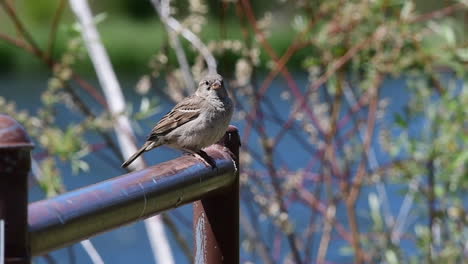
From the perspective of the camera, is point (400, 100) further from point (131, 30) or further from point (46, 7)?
point (46, 7)

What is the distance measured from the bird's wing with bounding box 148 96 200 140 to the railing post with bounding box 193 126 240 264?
1.88 meters

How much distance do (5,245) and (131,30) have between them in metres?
22.2

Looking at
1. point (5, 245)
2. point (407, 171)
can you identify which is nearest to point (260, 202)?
point (407, 171)

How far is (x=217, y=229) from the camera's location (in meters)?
1.95

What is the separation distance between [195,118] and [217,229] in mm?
1913

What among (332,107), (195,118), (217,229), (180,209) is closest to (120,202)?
(217,229)

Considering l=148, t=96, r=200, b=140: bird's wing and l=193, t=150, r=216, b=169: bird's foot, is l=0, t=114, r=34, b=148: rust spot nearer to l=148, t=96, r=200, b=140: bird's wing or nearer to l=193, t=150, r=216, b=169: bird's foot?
l=193, t=150, r=216, b=169: bird's foot

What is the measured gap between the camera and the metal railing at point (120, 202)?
118 cm

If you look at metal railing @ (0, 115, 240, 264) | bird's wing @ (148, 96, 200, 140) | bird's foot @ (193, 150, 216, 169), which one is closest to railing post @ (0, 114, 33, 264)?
metal railing @ (0, 115, 240, 264)

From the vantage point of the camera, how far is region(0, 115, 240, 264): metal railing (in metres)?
1.18

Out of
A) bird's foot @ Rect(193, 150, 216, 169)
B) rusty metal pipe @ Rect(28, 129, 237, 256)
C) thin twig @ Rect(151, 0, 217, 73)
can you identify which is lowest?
thin twig @ Rect(151, 0, 217, 73)

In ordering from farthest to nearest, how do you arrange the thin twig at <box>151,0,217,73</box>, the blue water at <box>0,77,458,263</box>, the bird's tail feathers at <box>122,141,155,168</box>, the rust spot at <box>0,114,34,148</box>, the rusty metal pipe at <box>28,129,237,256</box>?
the blue water at <box>0,77,458,263</box>
the thin twig at <box>151,0,217,73</box>
the bird's tail feathers at <box>122,141,155,168</box>
the rusty metal pipe at <box>28,129,237,256</box>
the rust spot at <box>0,114,34,148</box>

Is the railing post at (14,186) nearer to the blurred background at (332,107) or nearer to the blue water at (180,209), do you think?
the blurred background at (332,107)

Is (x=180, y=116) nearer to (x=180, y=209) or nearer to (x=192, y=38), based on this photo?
(x=192, y=38)
